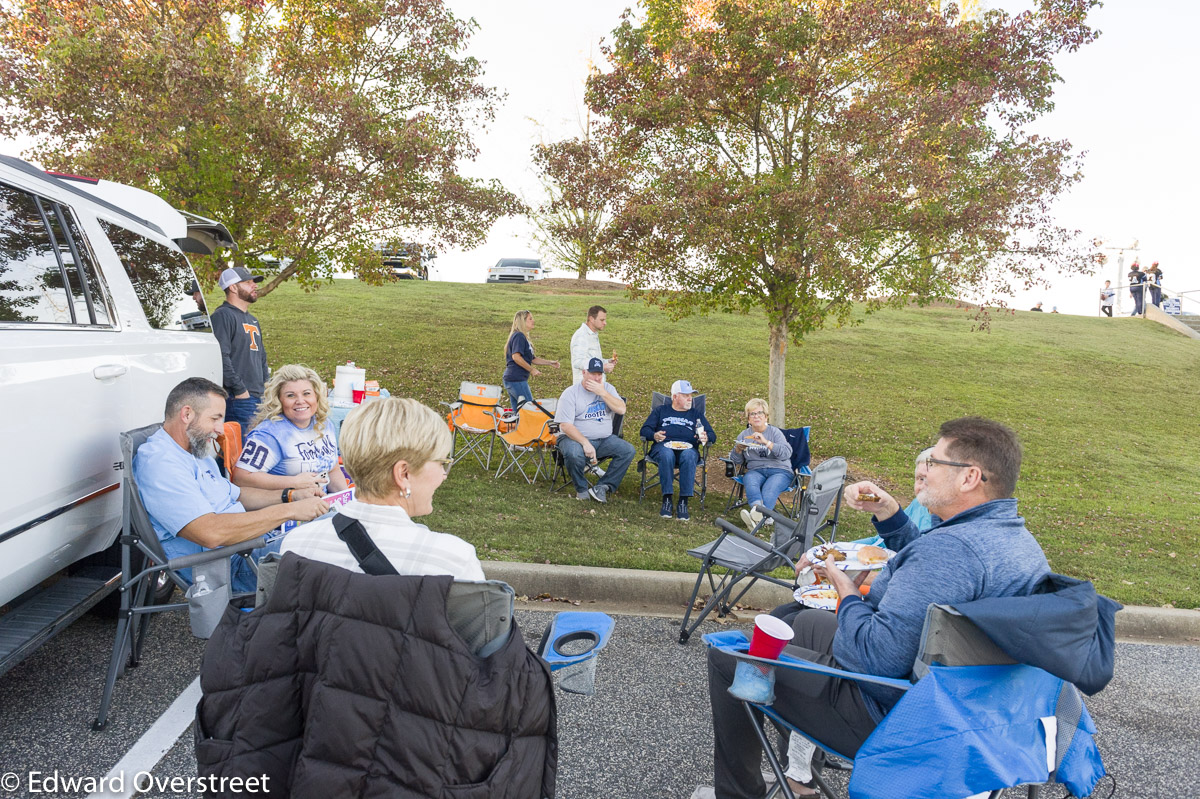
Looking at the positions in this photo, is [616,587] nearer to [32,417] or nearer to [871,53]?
[32,417]

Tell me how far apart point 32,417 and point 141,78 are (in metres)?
5.93

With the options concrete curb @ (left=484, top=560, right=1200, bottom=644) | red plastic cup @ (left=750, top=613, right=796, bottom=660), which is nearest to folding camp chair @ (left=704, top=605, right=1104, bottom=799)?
red plastic cup @ (left=750, top=613, right=796, bottom=660)

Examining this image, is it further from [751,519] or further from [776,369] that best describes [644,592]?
[776,369]

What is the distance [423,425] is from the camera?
202 centimetres

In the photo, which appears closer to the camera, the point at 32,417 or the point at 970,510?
the point at 970,510

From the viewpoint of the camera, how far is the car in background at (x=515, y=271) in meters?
35.8

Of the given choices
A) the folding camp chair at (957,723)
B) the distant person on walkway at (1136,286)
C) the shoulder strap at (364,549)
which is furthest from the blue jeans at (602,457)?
the distant person on walkway at (1136,286)

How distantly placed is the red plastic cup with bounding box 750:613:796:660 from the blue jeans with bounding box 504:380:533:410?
6.16 metres

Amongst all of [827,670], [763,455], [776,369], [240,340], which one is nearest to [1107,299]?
[776,369]

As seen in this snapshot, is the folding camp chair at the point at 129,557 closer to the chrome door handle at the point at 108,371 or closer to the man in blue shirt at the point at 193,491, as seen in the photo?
the man in blue shirt at the point at 193,491

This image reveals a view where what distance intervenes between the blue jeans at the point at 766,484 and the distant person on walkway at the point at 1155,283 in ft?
96.5

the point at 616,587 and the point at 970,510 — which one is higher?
the point at 970,510

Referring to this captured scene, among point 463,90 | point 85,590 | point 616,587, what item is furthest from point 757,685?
point 463,90

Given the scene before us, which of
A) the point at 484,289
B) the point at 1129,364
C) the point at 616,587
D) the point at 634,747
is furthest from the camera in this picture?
the point at 484,289
